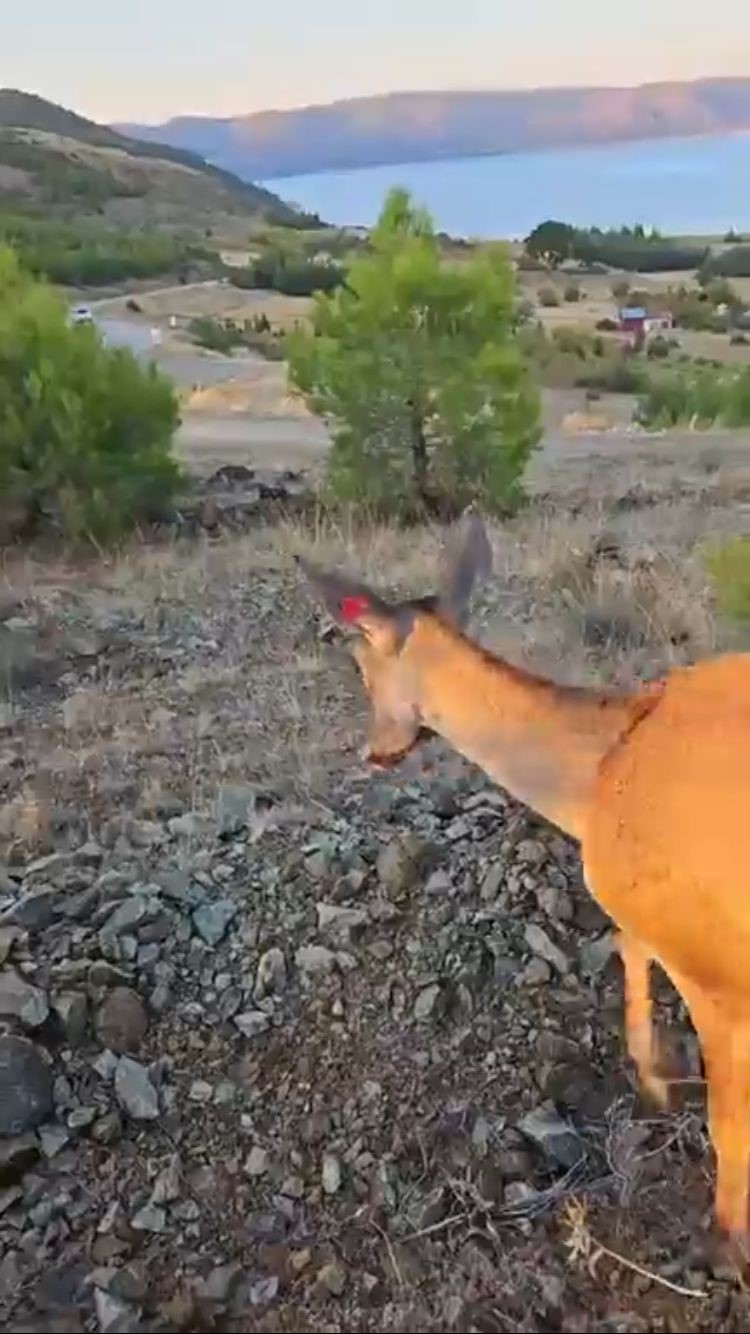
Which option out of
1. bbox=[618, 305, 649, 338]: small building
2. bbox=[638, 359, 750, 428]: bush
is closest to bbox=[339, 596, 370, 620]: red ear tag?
bbox=[638, 359, 750, 428]: bush

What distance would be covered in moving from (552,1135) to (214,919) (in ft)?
4.10

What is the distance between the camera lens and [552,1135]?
3.65 meters

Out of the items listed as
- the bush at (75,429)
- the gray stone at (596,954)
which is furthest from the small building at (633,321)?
the gray stone at (596,954)

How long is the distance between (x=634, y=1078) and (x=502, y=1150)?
42 centimetres

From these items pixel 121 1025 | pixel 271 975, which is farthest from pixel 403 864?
pixel 121 1025

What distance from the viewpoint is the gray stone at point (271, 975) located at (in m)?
4.22

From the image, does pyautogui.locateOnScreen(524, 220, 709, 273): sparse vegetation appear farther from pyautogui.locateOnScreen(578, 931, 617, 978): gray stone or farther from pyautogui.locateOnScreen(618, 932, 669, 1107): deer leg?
pyautogui.locateOnScreen(618, 932, 669, 1107): deer leg

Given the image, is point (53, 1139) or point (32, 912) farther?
point (32, 912)

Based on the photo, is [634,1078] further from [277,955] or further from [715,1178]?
[277,955]

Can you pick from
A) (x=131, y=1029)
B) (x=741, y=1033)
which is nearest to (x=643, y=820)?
(x=741, y=1033)

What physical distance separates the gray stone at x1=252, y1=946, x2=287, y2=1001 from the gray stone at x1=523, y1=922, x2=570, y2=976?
0.66 m

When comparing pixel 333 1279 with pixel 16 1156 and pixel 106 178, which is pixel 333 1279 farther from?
pixel 106 178

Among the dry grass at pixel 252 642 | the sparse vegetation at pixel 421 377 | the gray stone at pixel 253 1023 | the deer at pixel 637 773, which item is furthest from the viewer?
the sparse vegetation at pixel 421 377

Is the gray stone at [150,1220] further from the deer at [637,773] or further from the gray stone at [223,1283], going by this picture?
the deer at [637,773]
